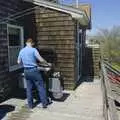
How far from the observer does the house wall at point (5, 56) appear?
760cm

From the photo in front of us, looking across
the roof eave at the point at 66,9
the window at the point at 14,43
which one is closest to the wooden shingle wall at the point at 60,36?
the roof eave at the point at 66,9

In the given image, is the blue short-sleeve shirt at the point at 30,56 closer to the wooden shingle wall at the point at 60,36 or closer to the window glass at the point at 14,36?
the window glass at the point at 14,36

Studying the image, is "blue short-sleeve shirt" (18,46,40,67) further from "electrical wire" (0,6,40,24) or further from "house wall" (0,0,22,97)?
"electrical wire" (0,6,40,24)

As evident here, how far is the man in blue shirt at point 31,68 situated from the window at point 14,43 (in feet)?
5.03

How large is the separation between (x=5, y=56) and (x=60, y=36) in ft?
7.83

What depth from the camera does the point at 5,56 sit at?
25.8ft

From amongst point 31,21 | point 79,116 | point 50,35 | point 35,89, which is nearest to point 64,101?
point 35,89

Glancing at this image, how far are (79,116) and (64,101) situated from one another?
141cm

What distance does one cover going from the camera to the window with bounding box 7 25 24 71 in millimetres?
8445

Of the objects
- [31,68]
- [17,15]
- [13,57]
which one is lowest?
[31,68]

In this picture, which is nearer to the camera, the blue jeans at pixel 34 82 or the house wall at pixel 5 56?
the blue jeans at pixel 34 82

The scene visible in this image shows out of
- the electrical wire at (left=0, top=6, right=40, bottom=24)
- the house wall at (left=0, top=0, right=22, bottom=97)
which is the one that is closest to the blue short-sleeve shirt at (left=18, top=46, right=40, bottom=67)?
the house wall at (left=0, top=0, right=22, bottom=97)

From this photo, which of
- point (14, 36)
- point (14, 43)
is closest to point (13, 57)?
point (14, 43)

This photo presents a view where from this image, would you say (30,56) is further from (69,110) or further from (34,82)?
(69,110)
